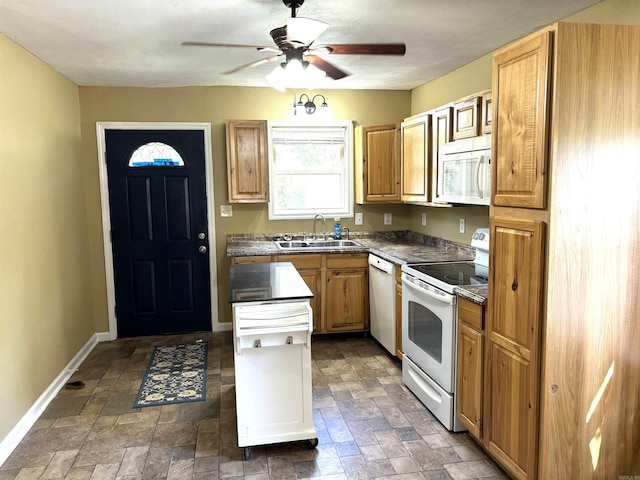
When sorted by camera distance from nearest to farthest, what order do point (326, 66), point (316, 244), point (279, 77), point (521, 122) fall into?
point (521, 122) < point (279, 77) < point (326, 66) < point (316, 244)

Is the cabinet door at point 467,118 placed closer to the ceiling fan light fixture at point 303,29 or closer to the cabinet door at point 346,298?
the ceiling fan light fixture at point 303,29

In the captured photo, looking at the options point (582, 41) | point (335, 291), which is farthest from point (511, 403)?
point (335, 291)

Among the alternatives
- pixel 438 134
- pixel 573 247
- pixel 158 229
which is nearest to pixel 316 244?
pixel 158 229

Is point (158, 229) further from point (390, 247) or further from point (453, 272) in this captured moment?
point (453, 272)

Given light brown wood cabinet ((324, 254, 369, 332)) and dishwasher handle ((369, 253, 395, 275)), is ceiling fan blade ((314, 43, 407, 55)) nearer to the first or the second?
dishwasher handle ((369, 253, 395, 275))

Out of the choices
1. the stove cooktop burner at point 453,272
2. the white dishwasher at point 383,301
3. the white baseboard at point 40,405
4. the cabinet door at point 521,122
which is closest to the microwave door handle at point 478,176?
the stove cooktop burner at point 453,272

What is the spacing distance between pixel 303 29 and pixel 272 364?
1.69 meters

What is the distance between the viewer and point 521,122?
2131 millimetres

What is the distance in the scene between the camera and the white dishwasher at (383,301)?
12.9 ft

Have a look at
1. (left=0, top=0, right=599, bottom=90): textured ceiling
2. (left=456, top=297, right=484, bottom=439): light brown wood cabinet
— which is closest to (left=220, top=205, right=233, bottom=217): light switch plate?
(left=0, top=0, right=599, bottom=90): textured ceiling

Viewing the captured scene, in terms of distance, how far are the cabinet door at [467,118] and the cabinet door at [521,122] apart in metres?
0.81

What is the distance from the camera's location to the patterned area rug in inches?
134

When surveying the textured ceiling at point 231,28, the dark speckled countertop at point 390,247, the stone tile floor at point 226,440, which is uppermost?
the textured ceiling at point 231,28

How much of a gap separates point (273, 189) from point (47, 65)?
7.11 ft
